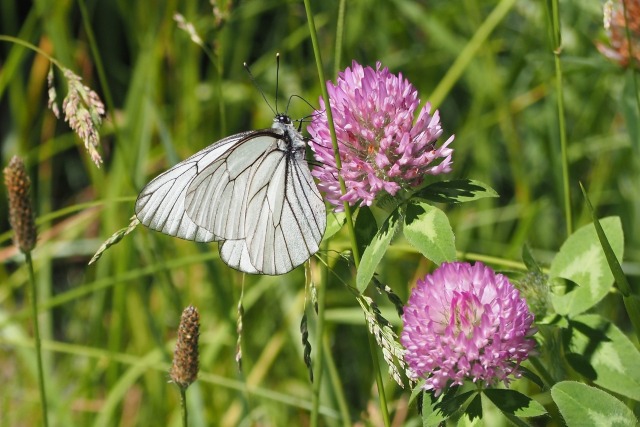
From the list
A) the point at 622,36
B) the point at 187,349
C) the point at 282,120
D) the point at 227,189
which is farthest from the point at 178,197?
the point at 622,36

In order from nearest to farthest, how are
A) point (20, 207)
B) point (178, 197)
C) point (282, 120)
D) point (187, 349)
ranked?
1. point (187, 349)
2. point (20, 207)
3. point (178, 197)
4. point (282, 120)

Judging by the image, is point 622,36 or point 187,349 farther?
point 622,36

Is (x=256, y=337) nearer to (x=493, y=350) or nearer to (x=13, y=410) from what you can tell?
(x=13, y=410)

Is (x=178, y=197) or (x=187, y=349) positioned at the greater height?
(x=178, y=197)

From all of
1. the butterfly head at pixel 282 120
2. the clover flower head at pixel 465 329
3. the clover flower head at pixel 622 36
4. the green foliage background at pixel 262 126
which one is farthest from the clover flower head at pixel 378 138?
the green foliage background at pixel 262 126

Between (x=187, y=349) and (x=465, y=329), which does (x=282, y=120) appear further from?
(x=465, y=329)
